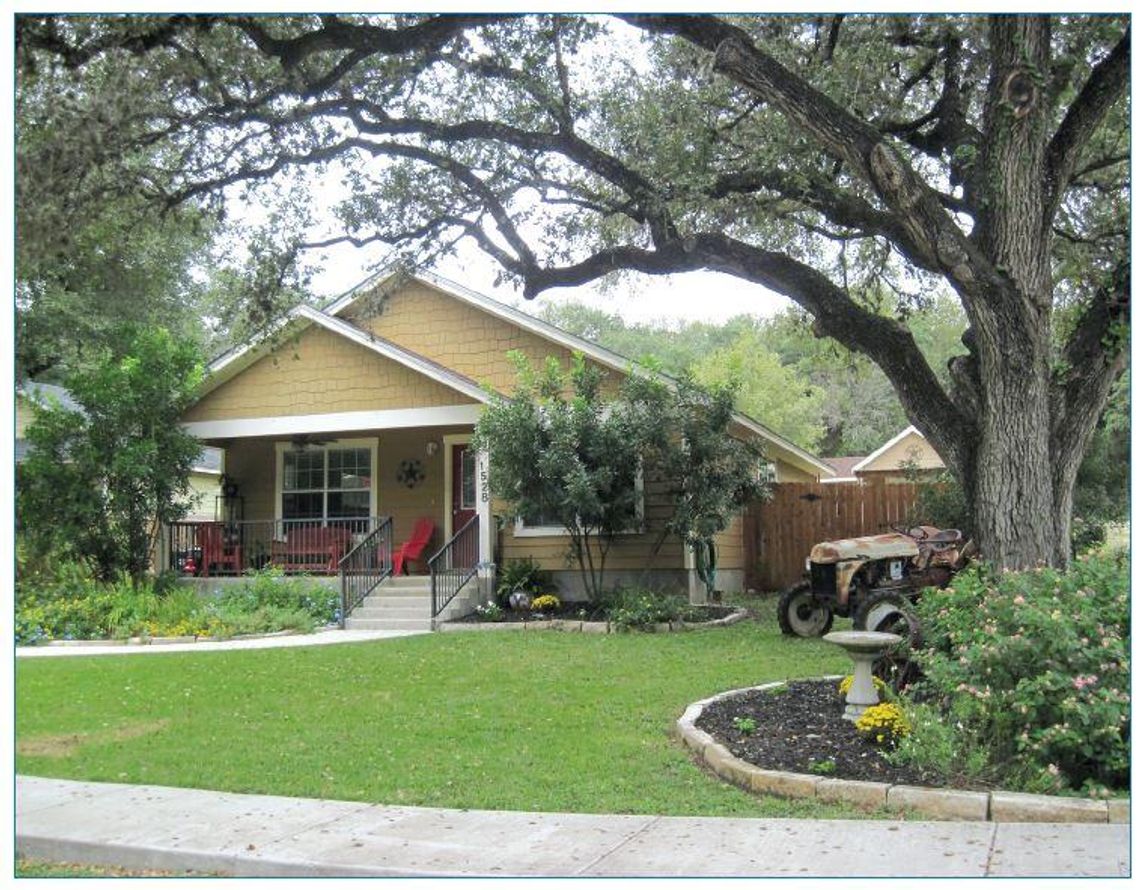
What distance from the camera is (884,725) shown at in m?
6.48

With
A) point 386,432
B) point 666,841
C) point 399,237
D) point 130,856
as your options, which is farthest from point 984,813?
point 386,432

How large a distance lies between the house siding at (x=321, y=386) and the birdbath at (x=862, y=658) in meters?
9.62

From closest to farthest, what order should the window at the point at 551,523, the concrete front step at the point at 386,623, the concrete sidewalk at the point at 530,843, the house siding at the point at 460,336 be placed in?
1. the concrete sidewalk at the point at 530,843
2. the concrete front step at the point at 386,623
3. the window at the point at 551,523
4. the house siding at the point at 460,336

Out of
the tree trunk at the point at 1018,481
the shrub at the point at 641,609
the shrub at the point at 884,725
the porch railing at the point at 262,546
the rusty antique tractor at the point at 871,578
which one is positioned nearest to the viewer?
the shrub at the point at 884,725

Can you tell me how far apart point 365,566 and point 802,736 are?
10253mm

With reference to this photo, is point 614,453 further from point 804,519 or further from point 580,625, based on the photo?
point 804,519

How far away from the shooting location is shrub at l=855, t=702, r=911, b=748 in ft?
21.0

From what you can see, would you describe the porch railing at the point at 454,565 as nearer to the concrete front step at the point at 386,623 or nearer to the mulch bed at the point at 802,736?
the concrete front step at the point at 386,623

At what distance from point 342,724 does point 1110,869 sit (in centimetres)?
534

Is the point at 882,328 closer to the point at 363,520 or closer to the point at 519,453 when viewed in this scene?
the point at 519,453

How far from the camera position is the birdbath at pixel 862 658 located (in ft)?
22.7

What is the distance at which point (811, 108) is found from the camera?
26.3ft

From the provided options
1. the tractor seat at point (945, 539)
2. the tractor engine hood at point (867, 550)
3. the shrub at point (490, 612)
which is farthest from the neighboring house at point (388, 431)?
the tractor seat at point (945, 539)

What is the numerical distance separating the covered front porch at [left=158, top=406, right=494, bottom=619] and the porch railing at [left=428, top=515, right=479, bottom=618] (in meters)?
0.02
